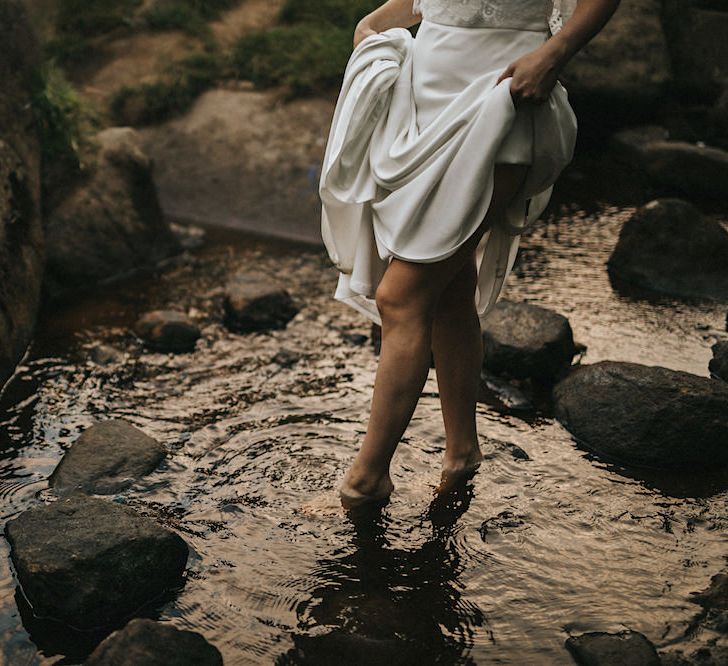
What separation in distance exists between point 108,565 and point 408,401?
911 millimetres

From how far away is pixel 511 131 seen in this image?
8.05 ft

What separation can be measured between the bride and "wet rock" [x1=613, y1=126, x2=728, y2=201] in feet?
11.8

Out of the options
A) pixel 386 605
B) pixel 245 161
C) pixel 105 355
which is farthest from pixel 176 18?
pixel 386 605

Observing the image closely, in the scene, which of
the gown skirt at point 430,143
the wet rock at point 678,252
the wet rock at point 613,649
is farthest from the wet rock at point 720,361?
the wet rock at point 613,649

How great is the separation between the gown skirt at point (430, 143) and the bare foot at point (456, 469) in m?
0.64

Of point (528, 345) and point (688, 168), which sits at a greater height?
point (688, 168)

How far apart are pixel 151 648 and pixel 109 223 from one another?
11.7 ft

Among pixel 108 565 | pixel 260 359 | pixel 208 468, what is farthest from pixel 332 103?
pixel 108 565

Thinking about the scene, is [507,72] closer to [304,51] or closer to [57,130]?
[57,130]

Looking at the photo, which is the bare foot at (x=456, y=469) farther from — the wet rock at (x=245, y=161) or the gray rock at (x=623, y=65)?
the gray rock at (x=623, y=65)

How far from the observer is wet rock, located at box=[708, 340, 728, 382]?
3836mm

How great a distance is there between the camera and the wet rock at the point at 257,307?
4523 millimetres

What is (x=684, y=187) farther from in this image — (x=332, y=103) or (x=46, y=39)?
(x=46, y=39)

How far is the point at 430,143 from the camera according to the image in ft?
8.27
